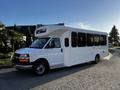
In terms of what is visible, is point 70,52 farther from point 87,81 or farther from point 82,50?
point 87,81

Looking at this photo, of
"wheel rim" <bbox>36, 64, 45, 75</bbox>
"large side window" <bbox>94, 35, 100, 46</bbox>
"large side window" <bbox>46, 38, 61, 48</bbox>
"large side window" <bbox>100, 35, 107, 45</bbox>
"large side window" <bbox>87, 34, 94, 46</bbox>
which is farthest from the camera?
"large side window" <bbox>100, 35, 107, 45</bbox>

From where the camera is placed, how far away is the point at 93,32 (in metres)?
14.2

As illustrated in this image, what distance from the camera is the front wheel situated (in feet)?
31.1

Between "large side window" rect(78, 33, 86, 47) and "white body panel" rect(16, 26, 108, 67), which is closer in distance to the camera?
"white body panel" rect(16, 26, 108, 67)

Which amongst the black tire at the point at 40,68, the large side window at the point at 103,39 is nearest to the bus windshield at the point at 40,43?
the black tire at the point at 40,68

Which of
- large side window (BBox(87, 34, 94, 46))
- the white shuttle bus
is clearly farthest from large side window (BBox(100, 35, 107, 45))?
large side window (BBox(87, 34, 94, 46))

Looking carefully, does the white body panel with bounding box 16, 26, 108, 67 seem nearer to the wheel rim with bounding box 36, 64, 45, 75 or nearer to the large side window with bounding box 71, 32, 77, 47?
the large side window with bounding box 71, 32, 77, 47

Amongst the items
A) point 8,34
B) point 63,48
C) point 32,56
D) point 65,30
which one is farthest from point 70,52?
point 8,34

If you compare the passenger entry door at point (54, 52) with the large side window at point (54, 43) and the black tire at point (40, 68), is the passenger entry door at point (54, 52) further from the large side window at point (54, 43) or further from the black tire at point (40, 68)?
the black tire at point (40, 68)

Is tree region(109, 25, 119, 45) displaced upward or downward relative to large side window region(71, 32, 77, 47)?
upward

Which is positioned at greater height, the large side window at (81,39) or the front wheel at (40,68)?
the large side window at (81,39)

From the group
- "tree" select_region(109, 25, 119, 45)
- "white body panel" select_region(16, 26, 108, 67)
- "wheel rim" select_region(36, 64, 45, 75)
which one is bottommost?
"wheel rim" select_region(36, 64, 45, 75)

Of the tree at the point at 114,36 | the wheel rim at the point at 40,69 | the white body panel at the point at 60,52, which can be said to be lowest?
the wheel rim at the point at 40,69

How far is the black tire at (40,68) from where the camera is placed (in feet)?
31.1
